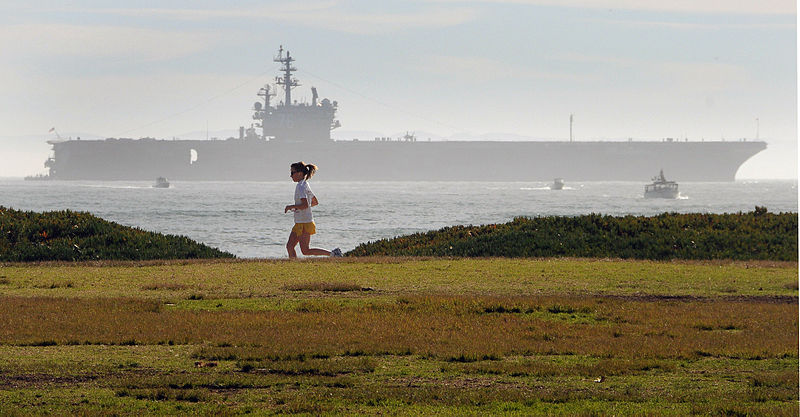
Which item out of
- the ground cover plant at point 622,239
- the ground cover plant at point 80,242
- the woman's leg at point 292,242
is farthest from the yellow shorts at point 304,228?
the ground cover plant at point 622,239

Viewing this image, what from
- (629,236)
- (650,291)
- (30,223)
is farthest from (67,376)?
(629,236)

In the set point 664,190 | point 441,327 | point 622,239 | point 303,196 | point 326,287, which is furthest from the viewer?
point 664,190

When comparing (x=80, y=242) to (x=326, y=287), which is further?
(x=80, y=242)

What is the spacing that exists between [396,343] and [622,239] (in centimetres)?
1728

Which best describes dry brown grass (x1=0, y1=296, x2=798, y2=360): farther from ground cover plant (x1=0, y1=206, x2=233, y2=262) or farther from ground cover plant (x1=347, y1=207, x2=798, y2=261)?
ground cover plant (x1=347, y1=207, x2=798, y2=261)

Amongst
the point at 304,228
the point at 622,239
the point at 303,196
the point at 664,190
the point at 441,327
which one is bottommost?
the point at 441,327

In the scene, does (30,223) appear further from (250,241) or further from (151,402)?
(250,241)

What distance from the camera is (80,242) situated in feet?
87.7

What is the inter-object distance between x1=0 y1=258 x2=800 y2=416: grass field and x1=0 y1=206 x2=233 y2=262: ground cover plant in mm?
3718

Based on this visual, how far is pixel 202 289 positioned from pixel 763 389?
1136cm

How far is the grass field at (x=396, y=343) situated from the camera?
9445mm

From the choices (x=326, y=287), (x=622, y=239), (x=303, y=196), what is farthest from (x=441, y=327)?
(x=622, y=239)

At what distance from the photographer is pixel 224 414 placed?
341 inches

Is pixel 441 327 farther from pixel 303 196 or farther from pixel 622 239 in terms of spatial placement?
pixel 622 239
